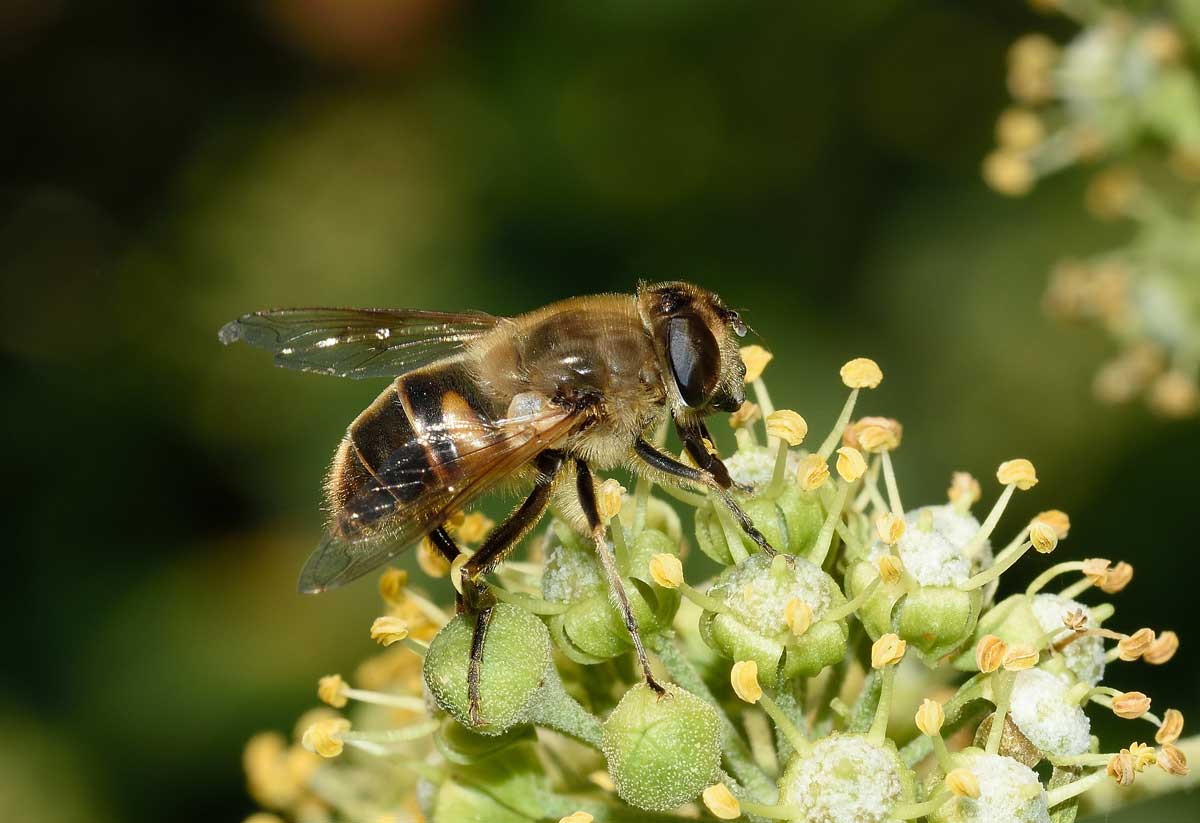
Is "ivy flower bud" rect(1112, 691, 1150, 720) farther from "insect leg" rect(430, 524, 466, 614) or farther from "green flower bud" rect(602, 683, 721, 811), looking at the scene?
"insect leg" rect(430, 524, 466, 614)

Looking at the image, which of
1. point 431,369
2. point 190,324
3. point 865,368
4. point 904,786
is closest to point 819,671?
point 904,786

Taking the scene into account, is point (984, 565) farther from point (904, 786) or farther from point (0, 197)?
point (0, 197)

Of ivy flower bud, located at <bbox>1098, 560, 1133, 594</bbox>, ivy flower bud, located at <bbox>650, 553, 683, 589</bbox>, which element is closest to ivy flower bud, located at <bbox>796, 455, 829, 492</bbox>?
ivy flower bud, located at <bbox>650, 553, 683, 589</bbox>

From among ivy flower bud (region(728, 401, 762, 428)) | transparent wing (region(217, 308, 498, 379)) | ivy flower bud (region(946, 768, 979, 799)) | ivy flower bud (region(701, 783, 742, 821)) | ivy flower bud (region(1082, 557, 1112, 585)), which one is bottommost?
ivy flower bud (region(701, 783, 742, 821))

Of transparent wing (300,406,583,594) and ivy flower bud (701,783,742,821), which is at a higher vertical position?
transparent wing (300,406,583,594)

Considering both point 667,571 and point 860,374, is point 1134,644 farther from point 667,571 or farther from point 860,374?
point 667,571

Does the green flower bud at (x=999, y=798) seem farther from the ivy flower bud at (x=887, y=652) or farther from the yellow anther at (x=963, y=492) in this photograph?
the yellow anther at (x=963, y=492)

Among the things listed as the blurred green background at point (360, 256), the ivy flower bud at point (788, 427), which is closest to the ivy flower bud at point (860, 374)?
the ivy flower bud at point (788, 427)
